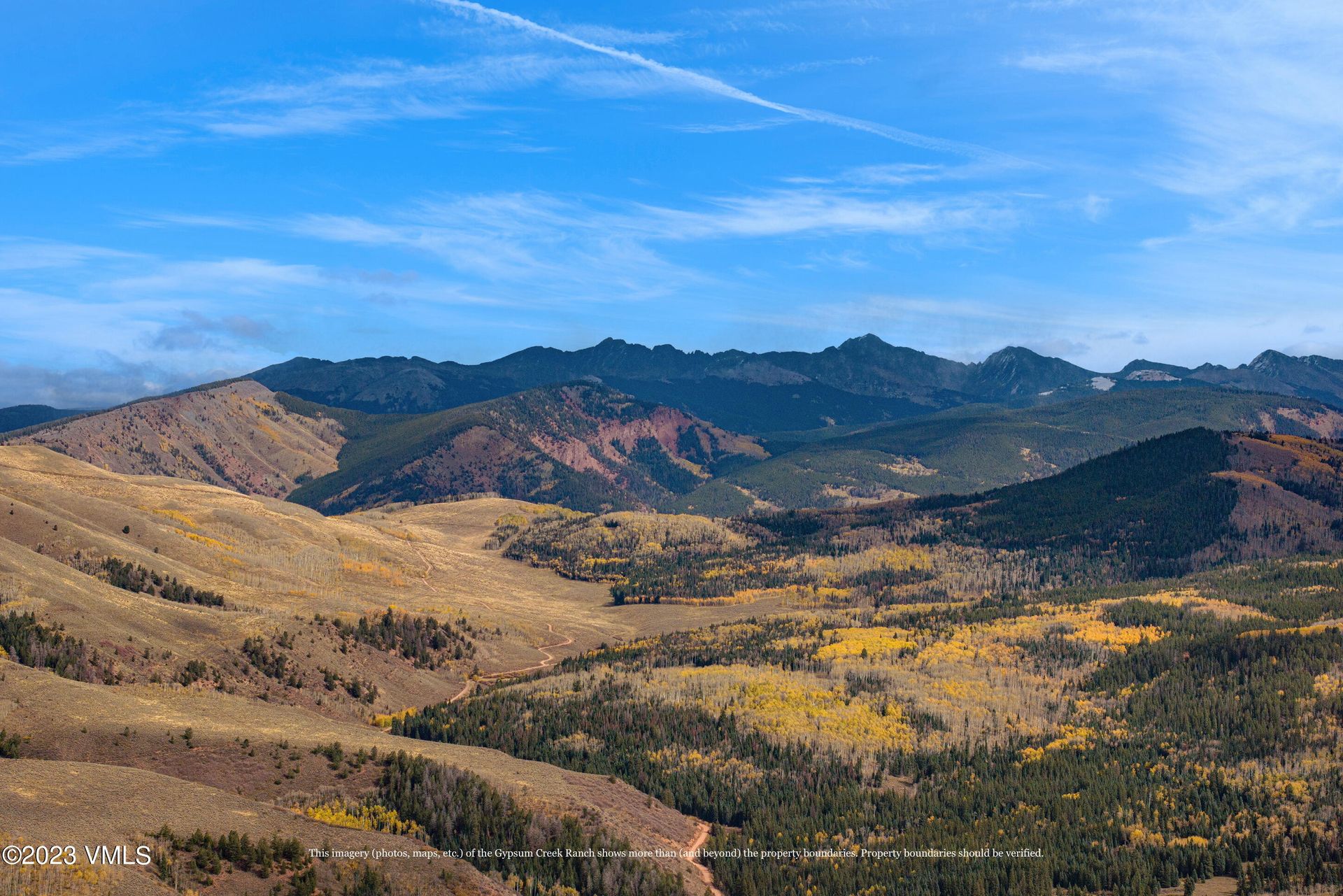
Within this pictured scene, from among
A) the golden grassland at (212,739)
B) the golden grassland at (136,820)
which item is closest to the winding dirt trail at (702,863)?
the golden grassland at (212,739)

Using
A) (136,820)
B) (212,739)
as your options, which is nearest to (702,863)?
(212,739)

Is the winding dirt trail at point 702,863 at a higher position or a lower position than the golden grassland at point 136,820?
lower

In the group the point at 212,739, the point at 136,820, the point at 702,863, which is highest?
the point at 136,820

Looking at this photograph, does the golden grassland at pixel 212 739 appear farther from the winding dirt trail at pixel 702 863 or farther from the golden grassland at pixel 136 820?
the golden grassland at pixel 136 820

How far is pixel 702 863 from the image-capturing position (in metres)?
132

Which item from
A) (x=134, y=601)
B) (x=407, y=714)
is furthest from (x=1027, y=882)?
(x=134, y=601)

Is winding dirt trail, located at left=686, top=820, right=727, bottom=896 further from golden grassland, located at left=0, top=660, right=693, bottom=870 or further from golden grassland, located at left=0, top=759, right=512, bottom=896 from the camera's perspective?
golden grassland, located at left=0, top=759, right=512, bottom=896

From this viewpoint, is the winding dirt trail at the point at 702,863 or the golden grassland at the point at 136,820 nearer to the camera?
the golden grassland at the point at 136,820

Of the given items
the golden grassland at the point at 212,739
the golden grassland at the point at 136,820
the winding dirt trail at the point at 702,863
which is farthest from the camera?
Result: the winding dirt trail at the point at 702,863

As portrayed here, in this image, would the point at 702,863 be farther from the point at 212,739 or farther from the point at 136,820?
the point at 136,820

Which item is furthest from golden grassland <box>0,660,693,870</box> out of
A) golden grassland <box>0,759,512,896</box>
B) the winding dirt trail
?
golden grassland <box>0,759,512,896</box>

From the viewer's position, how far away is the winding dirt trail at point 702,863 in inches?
4919

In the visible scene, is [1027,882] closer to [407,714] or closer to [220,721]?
[220,721]

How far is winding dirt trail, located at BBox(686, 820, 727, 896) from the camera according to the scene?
12494 centimetres
